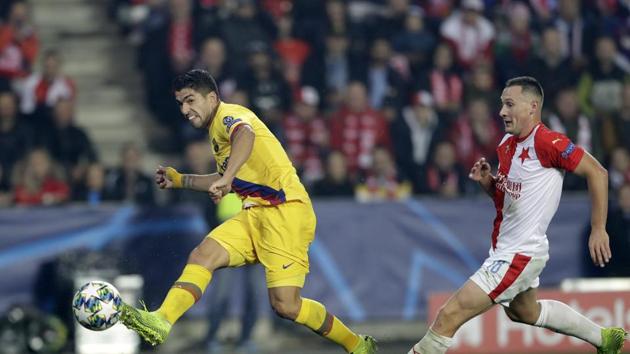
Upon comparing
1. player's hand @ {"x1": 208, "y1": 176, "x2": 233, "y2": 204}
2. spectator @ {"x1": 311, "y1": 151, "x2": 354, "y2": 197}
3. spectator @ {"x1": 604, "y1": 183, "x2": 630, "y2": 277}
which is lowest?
spectator @ {"x1": 604, "y1": 183, "x2": 630, "y2": 277}

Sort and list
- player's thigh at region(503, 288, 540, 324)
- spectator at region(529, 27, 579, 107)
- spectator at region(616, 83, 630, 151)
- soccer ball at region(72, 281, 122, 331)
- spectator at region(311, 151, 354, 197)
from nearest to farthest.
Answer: soccer ball at region(72, 281, 122, 331), player's thigh at region(503, 288, 540, 324), spectator at region(311, 151, 354, 197), spectator at region(616, 83, 630, 151), spectator at region(529, 27, 579, 107)

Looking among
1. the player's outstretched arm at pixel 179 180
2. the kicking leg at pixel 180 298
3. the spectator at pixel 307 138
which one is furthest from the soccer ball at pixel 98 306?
the spectator at pixel 307 138

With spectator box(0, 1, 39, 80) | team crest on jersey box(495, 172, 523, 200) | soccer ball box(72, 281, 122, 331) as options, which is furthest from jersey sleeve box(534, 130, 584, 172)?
spectator box(0, 1, 39, 80)

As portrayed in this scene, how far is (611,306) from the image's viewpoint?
14.2m

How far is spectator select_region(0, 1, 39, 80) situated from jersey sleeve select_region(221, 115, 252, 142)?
7720mm

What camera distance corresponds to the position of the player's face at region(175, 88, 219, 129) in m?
9.86

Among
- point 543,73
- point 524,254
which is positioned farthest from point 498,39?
point 524,254

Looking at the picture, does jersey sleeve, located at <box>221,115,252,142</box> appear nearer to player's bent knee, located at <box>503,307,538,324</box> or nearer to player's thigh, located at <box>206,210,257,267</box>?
player's thigh, located at <box>206,210,257,267</box>

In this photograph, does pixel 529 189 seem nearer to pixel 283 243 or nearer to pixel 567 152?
pixel 567 152

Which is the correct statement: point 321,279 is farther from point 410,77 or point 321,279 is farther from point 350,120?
point 410,77

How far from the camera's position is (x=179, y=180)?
10328 mm

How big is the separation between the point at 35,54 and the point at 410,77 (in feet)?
15.8

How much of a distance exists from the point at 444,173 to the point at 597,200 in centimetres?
722

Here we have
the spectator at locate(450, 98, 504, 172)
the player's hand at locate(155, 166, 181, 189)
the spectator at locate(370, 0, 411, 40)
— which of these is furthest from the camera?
the spectator at locate(370, 0, 411, 40)
